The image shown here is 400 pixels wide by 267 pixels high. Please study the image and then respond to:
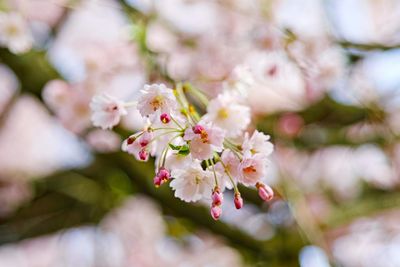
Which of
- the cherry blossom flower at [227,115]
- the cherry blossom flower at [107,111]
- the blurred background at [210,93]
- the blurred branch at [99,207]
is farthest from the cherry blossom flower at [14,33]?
the cherry blossom flower at [227,115]

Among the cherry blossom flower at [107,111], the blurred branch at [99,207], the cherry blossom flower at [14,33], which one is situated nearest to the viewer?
the cherry blossom flower at [107,111]


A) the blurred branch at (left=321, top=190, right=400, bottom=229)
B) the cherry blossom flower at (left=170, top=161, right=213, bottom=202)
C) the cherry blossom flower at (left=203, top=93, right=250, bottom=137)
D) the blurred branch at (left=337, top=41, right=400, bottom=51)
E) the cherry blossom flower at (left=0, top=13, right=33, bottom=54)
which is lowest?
the cherry blossom flower at (left=170, top=161, right=213, bottom=202)

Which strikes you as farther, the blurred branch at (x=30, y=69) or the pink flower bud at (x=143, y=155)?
the blurred branch at (x=30, y=69)

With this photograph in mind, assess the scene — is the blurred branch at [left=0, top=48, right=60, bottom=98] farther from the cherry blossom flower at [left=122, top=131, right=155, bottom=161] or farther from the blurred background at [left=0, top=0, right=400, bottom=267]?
the cherry blossom flower at [left=122, top=131, right=155, bottom=161]

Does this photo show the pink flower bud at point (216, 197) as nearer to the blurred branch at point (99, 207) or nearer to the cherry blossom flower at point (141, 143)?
the cherry blossom flower at point (141, 143)

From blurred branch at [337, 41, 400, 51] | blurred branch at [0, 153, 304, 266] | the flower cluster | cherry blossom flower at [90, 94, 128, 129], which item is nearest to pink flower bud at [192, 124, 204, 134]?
the flower cluster

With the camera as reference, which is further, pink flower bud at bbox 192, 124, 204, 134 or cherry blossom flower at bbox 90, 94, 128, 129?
cherry blossom flower at bbox 90, 94, 128, 129

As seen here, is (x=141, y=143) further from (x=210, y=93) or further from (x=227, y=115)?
(x=210, y=93)

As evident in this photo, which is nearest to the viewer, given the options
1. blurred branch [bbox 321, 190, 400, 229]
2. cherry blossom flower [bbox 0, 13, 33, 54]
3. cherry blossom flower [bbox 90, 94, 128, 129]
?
cherry blossom flower [bbox 90, 94, 128, 129]
